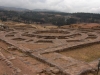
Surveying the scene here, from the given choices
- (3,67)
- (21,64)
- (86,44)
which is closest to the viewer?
(3,67)

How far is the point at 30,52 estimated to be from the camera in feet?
40.6

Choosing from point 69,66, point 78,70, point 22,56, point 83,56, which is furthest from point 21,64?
point 83,56

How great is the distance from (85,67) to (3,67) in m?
4.85

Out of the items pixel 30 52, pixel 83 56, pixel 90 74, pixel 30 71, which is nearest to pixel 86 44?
pixel 83 56

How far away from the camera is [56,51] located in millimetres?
13211

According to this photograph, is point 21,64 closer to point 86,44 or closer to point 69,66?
point 69,66

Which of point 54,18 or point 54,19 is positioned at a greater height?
point 54,18

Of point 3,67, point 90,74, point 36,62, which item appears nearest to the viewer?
point 90,74

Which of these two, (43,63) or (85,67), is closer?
(85,67)

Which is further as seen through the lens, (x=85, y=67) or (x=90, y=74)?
(x=85, y=67)

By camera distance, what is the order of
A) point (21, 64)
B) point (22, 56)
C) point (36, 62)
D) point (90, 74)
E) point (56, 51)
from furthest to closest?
1. point (56, 51)
2. point (22, 56)
3. point (36, 62)
4. point (21, 64)
5. point (90, 74)

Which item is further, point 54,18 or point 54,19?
point 54,18

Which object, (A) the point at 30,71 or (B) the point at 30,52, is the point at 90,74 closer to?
(A) the point at 30,71

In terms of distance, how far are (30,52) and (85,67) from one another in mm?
4936
